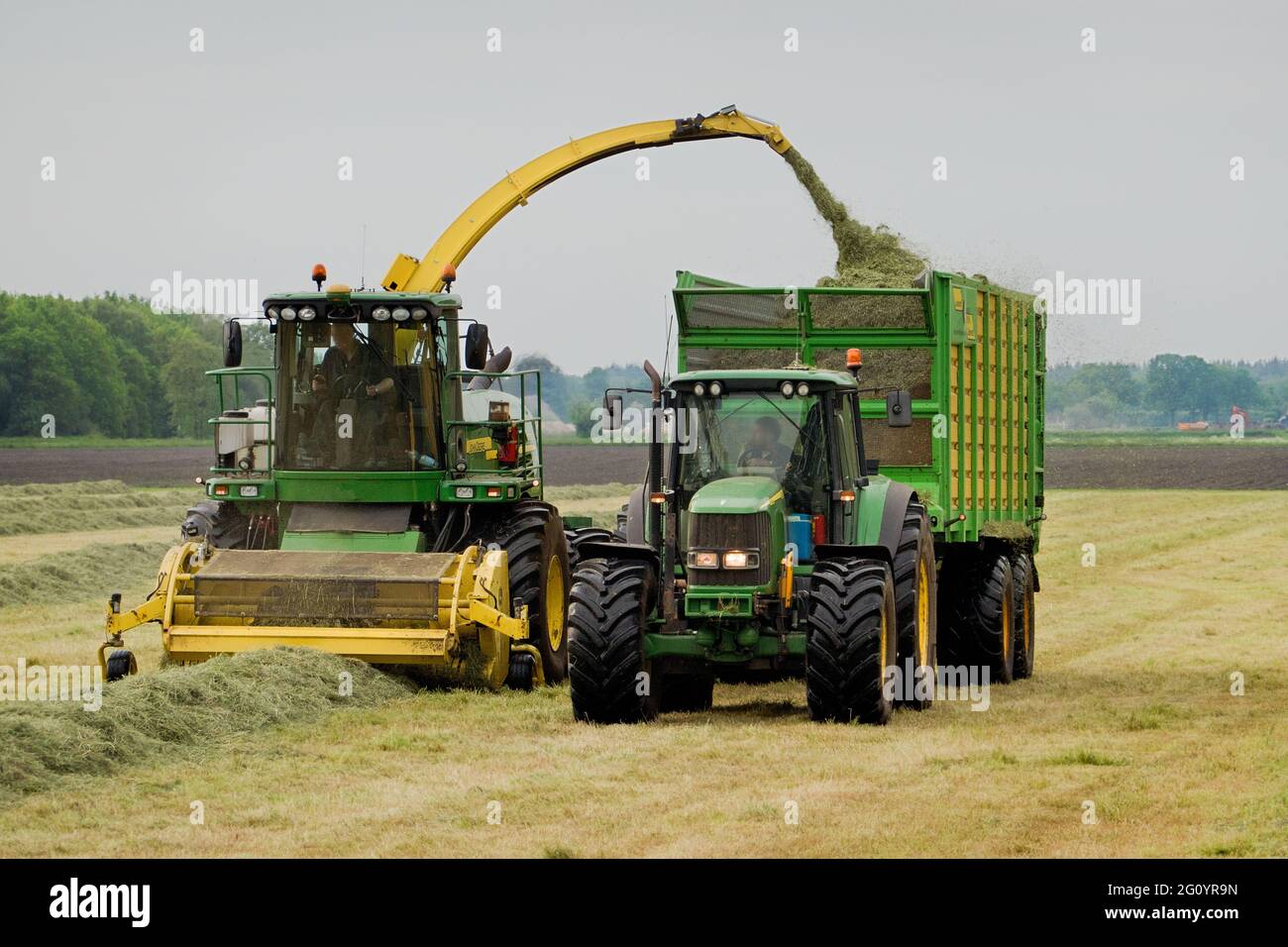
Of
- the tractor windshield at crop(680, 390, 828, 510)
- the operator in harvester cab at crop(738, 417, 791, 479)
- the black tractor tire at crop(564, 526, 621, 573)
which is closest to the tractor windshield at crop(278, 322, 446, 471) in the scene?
the black tractor tire at crop(564, 526, 621, 573)

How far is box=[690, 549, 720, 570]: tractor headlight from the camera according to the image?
1248cm

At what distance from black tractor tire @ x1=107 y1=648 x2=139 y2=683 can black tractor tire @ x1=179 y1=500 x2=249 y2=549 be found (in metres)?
1.67

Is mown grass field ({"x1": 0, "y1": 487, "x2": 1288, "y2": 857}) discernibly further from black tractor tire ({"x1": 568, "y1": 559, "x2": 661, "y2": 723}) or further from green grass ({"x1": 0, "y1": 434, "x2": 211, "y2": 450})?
green grass ({"x1": 0, "y1": 434, "x2": 211, "y2": 450})

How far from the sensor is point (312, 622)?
14.0 meters

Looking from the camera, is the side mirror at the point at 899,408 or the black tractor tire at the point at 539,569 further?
the black tractor tire at the point at 539,569

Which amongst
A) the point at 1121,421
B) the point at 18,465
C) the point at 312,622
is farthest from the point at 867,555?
the point at 1121,421

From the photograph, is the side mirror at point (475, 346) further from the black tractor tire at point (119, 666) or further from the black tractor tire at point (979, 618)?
the black tractor tire at point (979, 618)

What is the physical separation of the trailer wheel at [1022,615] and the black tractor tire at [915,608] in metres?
3.13

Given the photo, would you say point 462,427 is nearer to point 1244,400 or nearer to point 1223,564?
point 1223,564

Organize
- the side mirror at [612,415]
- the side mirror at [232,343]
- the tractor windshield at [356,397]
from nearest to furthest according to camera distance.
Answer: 1. the side mirror at [612,415]
2. the side mirror at [232,343]
3. the tractor windshield at [356,397]

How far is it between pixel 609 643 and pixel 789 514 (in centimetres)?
163

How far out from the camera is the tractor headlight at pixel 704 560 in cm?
1248

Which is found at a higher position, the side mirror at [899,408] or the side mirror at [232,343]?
the side mirror at [232,343]

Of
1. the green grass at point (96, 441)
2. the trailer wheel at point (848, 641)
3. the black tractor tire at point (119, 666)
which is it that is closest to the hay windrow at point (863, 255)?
the trailer wheel at point (848, 641)
